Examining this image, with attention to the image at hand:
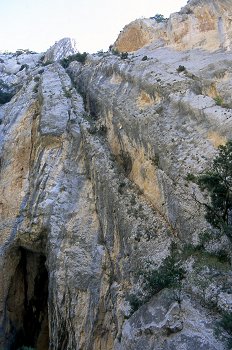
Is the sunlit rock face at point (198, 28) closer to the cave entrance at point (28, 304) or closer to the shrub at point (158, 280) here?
the shrub at point (158, 280)

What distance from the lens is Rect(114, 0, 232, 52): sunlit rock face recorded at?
31.8 metres

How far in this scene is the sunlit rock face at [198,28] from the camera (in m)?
31.8

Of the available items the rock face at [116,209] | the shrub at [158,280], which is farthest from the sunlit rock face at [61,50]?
the shrub at [158,280]

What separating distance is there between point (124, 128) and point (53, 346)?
13370mm

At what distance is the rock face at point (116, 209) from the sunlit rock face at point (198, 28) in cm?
103

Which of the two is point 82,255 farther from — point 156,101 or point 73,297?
point 156,101

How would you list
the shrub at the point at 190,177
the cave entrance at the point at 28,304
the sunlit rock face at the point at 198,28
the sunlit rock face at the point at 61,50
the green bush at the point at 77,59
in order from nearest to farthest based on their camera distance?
the shrub at the point at 190,177 → the cave entrance at the point at 28,304 → the sunlit rock face at the point at 198,28 → the green bush at the point at 77,59 → the sunlit rock face at the point at 61,50

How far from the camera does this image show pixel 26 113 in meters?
31.5

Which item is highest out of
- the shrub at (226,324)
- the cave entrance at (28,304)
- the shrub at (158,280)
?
the shrub at (226,324)

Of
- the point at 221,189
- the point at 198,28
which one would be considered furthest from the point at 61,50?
the point at 221,189

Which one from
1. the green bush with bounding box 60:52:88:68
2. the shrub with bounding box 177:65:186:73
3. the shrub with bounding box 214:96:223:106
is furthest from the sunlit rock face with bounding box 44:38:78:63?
the shrub with bounding box 214:96:223:106

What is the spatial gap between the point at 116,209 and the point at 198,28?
20.7m

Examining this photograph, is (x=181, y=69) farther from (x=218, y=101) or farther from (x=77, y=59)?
(x=77, y=59)

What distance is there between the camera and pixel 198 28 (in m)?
34.1
